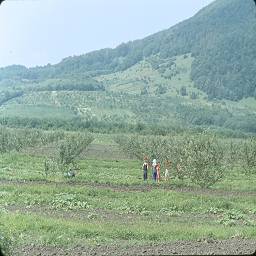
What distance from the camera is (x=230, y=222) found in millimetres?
21047

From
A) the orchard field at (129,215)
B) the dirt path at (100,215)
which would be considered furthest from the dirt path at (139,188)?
the dirt path at (100,215)

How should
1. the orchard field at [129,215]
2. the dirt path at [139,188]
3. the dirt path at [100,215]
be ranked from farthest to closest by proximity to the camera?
Answer: the dirt path at [139,188] < the dirt path at [100,215] < the orchard field at [129,215]

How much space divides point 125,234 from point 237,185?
70.6 feet

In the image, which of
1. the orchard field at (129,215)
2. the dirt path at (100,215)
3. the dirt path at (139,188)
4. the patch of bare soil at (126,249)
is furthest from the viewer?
the dirt path at (139,188)

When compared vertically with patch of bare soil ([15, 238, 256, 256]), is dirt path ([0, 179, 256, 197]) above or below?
below

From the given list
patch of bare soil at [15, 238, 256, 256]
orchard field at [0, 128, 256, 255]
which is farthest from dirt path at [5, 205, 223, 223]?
patch of bare soil at [15, 238, 256, 256]

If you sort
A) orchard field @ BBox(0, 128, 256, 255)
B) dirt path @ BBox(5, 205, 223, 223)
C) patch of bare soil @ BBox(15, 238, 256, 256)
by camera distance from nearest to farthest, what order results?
patch of bare soil @ BBox(15, 238, 256, 256) → orchard field @ BBox(0, 128, 256, 255) → dirt path @ BBox(5, 205, 223, 223)

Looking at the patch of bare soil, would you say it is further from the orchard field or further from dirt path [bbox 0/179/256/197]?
dirt path [bbox 0/179/256/197]

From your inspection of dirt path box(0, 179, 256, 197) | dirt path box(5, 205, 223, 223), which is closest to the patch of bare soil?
dirt path box(5, 205, 223, 223)

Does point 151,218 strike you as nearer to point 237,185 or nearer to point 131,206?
point 131,206

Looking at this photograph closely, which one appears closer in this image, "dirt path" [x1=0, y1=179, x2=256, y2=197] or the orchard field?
the orchard field

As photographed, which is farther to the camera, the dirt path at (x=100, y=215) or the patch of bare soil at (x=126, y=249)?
the dirt path at (x=100, y=215)

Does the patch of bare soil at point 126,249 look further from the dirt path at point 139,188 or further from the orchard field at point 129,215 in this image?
the dirt path at point 139,188

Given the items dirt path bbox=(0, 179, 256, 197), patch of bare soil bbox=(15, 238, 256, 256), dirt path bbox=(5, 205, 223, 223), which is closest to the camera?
patch of bare soil bbox=(15, 238, 256, 256)
